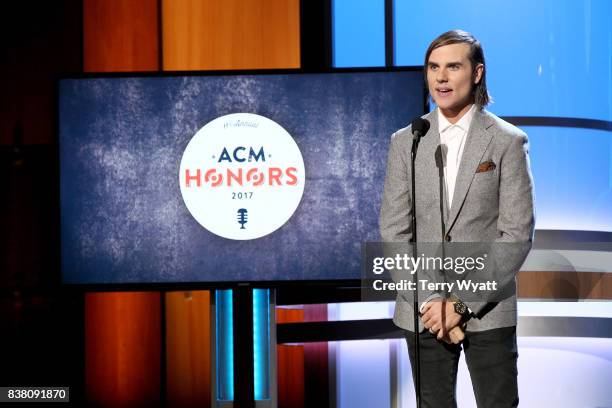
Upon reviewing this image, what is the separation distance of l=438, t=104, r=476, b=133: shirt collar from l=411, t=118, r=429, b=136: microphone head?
0.32ft

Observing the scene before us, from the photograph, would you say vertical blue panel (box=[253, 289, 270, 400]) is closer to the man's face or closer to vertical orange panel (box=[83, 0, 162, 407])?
vertical orange panel (box=[83, 0, 162, 407])

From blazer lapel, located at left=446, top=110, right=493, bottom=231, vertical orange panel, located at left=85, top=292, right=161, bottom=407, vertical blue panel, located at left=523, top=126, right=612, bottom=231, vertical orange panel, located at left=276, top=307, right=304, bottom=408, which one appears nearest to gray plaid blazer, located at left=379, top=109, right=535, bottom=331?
blazer lapel, located at left=446, top=110, right=493, bottom=231

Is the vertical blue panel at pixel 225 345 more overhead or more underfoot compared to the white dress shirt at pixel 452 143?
more underfoot

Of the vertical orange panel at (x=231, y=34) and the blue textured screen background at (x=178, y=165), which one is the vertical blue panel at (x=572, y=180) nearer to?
the blue textured screen background at (x=178, y=165)

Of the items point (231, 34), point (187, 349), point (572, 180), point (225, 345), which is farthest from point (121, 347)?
point (572, 180)

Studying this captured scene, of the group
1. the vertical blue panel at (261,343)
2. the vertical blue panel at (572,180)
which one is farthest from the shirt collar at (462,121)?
the vertical blue panel at (572,180)

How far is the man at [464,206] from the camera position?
87.7 inches

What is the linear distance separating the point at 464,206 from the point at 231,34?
235cm

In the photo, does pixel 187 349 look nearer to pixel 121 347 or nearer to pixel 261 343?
pixel 121 347

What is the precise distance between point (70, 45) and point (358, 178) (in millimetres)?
2114

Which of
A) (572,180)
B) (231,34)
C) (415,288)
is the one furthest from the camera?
(231,34)

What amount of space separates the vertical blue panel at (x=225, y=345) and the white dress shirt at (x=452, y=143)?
1.39 meters

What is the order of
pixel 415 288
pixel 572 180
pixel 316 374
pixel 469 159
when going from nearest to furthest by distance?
pixel 415 288, pixel 469 159, pixel 572 180, pixel 316 374

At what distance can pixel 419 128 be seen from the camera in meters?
2.27
